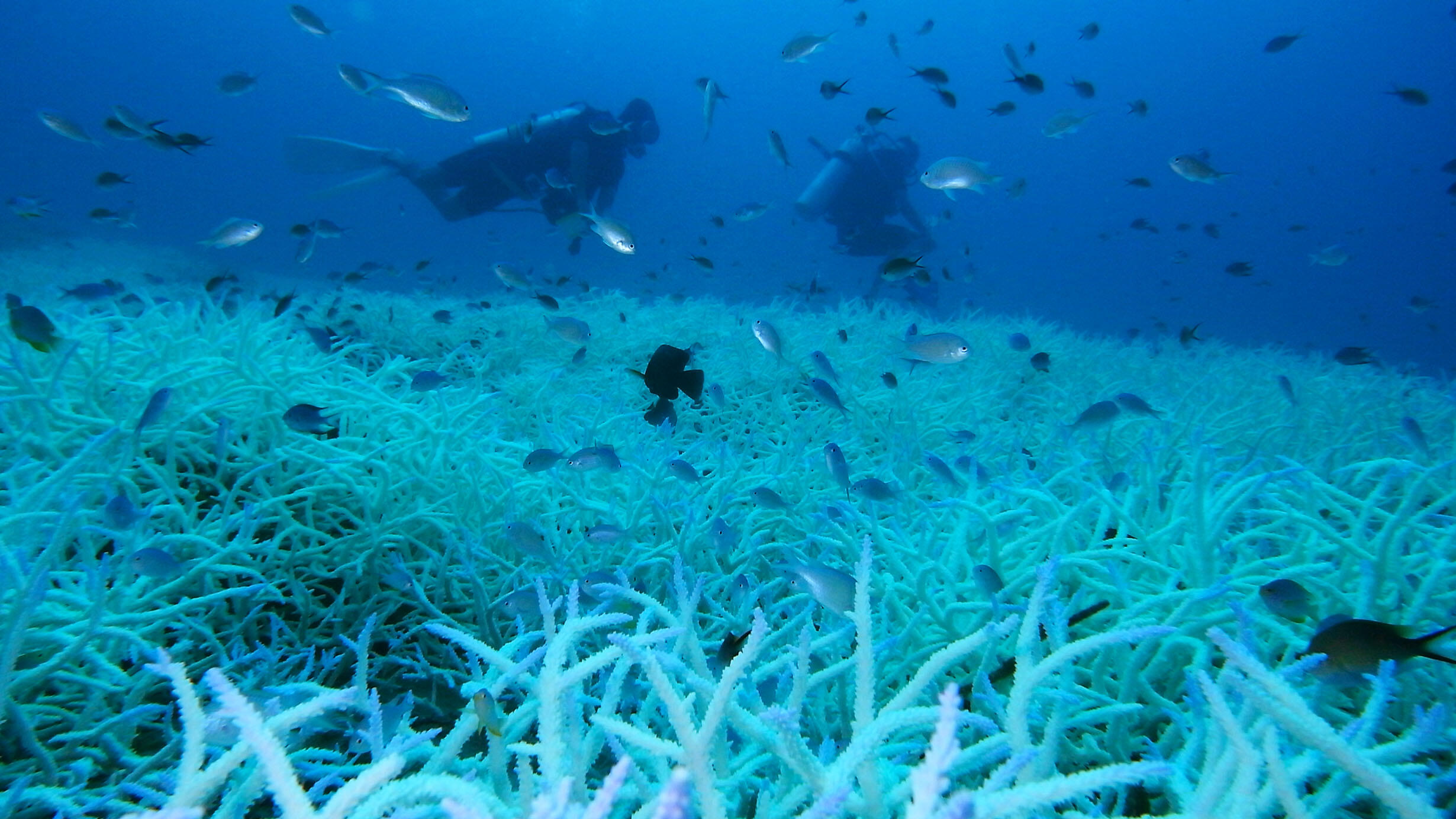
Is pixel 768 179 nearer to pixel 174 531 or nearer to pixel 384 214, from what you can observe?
pixel 384 214

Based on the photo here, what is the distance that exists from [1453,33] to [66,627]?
130 metres

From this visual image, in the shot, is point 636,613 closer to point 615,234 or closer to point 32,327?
point 32,327

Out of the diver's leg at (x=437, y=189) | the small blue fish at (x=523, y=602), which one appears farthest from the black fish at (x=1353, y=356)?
the diver's leg at (x=437, y=189)

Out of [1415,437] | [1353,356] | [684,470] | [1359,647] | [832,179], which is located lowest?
[832,179]

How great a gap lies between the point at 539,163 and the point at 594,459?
13563mm

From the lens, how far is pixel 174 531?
251 centimetres

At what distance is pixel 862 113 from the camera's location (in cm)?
6519

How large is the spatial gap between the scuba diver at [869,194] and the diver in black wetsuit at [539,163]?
16.7 feet

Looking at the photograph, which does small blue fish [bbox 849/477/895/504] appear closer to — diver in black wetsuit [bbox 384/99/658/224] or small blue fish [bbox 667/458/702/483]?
small blue fish [bbox 667/458/702/483]

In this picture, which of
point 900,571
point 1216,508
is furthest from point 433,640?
point 1216,508

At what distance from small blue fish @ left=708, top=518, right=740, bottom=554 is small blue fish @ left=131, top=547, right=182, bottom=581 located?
211cm

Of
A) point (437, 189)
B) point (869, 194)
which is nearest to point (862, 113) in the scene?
point (869, 194)

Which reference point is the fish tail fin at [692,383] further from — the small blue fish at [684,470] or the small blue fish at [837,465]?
the small blue fish at [837,465]

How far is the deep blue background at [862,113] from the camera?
77.2 m
